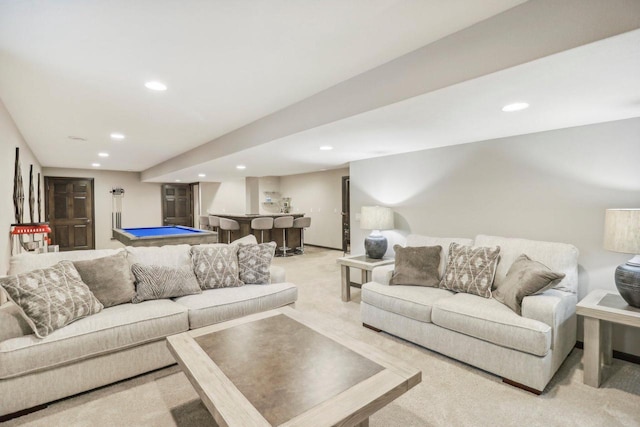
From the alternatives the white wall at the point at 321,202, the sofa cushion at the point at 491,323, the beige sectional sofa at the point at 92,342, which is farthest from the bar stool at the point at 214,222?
the sofa cushion at the point at 491,323

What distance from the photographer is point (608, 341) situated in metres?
2.46

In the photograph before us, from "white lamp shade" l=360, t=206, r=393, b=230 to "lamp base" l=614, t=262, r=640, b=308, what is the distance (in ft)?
7.56

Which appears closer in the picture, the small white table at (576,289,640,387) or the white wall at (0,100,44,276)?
the small white table at (576,289,640,387)

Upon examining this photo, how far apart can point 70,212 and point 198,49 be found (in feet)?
29.1

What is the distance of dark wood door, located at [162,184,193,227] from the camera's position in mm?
9727

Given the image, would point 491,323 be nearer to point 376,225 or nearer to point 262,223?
point 376,225

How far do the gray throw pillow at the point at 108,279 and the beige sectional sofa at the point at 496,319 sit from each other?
2.20 m

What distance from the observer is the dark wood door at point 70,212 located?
8125 mm

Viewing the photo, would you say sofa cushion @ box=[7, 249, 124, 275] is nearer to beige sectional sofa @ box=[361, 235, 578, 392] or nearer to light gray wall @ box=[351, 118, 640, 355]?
beige sectional sofa @ box=[361, 235, 578, 392]

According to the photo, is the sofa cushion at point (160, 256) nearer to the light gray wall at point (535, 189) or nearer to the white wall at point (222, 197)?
the light gray wall at point (535, 189)

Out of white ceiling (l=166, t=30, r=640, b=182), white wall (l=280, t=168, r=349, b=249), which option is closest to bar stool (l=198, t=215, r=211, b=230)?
white wall (l=280, t=168, r=349, b=249)

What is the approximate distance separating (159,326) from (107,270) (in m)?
0.70

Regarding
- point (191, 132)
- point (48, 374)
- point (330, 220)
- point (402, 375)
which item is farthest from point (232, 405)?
point (330, 220)

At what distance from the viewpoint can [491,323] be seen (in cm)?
229
